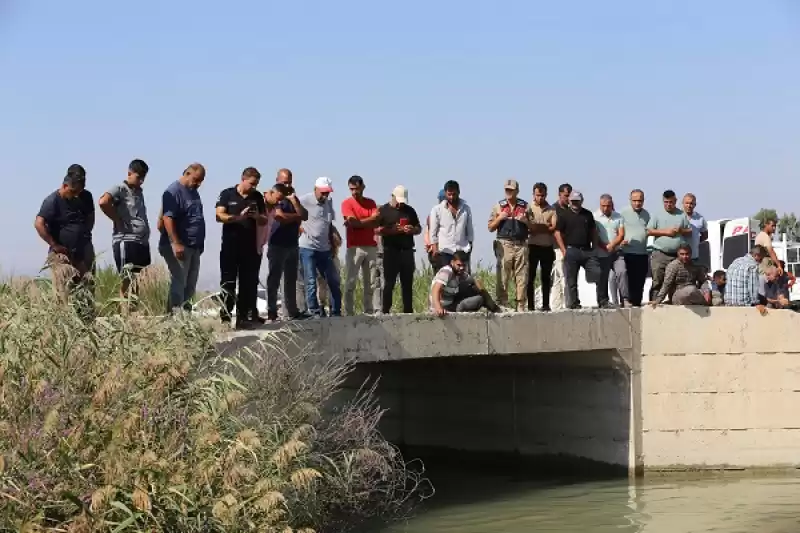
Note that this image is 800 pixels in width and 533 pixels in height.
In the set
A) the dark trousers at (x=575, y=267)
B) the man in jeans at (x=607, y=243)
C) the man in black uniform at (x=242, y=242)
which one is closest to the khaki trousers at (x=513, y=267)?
the dark trousers at (x=575, y=267)

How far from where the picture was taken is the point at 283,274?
1309 centimetres

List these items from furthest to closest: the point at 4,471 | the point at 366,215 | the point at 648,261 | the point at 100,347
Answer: the point at 648,261 → the point at 366,215 → the point at 100,347 → the point at 4,471

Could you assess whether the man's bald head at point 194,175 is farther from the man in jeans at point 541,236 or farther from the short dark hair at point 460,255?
the man in jeans at point 541,236

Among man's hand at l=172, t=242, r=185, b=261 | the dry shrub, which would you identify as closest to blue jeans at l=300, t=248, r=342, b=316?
man's hand at l=172, t=242, r=185, b=261

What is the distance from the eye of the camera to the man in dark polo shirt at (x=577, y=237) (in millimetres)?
15234

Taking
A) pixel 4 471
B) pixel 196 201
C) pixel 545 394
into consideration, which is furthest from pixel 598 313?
pixel 4 471

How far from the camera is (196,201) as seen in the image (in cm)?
1217

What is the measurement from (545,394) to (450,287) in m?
3.56

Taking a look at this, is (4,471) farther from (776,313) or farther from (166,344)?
(776,313)

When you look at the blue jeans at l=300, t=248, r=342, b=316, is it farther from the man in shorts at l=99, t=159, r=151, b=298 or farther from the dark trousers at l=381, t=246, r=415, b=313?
the man in shorts at l=99, t=159, r=151, b=298

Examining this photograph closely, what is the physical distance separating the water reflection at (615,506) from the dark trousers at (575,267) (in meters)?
2.29

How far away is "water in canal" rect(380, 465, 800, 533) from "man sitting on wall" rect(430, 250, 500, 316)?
2224 millimetres

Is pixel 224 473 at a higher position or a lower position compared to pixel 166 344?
lower

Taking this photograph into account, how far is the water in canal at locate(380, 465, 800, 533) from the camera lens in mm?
13117
